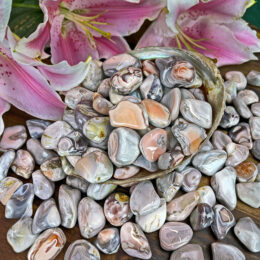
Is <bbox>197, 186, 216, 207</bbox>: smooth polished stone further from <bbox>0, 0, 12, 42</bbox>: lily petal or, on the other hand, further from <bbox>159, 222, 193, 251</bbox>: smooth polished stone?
<bbox>0, 0, 12, 42</bbox>: lily petal

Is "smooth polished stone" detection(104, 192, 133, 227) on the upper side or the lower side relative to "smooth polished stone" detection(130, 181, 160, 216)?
lower

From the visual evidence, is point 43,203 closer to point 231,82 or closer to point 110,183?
point 110,183

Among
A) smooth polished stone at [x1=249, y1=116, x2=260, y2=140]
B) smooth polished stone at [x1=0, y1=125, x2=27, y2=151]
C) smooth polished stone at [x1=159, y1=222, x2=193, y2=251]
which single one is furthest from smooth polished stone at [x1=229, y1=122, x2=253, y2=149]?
smooth polished stone at [x1=0, y1=125, x2=27, y2=151]

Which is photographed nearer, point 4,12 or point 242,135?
point 4,12

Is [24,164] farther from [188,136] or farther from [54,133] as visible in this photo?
[188,136]

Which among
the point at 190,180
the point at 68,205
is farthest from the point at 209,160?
the point at 68,205

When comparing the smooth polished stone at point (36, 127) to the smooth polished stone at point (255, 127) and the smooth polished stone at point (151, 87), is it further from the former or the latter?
the smooth polished stone at point (255, 127)

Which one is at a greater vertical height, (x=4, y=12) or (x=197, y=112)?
(x=4, y=12)
